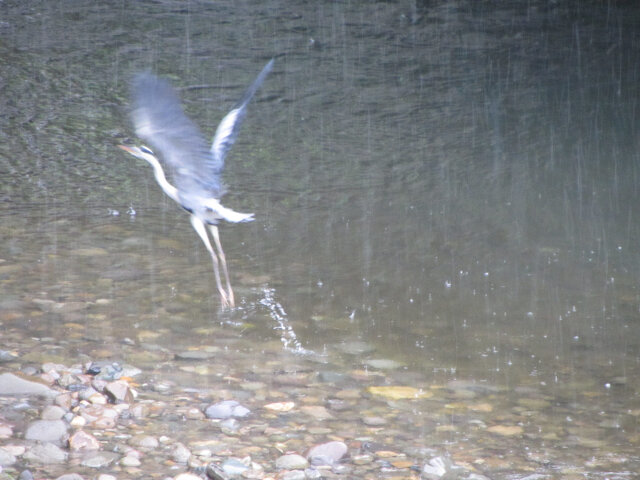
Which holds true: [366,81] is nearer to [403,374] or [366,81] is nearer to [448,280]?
[448,280]

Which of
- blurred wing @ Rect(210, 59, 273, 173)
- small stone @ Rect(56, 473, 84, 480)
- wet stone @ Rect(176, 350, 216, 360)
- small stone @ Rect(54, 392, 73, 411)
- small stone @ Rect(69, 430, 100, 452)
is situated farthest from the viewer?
wet stone @ Rect(176, 350, 216, 360)

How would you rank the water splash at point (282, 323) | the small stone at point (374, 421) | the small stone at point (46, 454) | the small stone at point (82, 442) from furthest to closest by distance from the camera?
1. the water splash at point (282, 323)
2. the small stone at point (374, 421)
3. the small stone at point (82, 442)
4. the small stone at point (46, 454)

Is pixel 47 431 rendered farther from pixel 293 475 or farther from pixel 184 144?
pixel 184 144

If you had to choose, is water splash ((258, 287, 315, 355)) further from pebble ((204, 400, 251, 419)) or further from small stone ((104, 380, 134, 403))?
small stone ((104, 380, 134, 403))

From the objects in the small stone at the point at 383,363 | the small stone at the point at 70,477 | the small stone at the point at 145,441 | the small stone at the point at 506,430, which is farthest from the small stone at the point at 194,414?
the small stone at the point at 506,430

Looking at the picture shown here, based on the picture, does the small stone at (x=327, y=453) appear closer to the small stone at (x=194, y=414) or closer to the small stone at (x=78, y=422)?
the small stone at (x=194, y=414)

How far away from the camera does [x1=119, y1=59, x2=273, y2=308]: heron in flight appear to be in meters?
3.98

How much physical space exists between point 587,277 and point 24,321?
3.51m

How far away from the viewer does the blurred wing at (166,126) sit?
3.96 metres

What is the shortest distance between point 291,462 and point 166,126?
5.61 ft

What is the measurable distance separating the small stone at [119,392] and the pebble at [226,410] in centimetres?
36

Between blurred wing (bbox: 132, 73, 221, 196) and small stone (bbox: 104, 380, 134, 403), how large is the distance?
1.09 meters

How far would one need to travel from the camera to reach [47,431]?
3.38 m

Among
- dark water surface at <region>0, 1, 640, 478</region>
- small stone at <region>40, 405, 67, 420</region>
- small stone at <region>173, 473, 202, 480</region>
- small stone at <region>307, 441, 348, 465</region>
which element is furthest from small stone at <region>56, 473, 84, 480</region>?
dark water surface at <region>0, 1, 640, 478</region>
